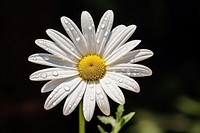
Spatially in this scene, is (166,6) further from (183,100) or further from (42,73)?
(42,73)

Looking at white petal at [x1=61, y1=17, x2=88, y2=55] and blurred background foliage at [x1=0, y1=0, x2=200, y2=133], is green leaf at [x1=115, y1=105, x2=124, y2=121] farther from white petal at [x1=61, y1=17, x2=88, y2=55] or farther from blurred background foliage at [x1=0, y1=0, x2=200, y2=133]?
blurred background foliage at [x1=0, y1=0, x2=200, y2=133]

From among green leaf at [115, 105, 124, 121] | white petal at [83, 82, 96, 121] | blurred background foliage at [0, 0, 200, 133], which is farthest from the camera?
blurred background foliage at [0, 0, 200, 133]

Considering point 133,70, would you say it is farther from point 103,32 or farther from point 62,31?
point 62,31

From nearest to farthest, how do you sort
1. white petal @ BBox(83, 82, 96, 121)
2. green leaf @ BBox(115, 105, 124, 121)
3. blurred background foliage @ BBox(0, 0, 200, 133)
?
1. white petal @ BBox(83, 82, 96, 121)
2. green leaf @ BBox(115, 105, 124, 121)
3. blurred background foliage @ BBox(0, 0, 200, 133)

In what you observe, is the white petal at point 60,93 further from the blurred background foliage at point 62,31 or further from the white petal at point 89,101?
the blurred background foliage at point 62,31

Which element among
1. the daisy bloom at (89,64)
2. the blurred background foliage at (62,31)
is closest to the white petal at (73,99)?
the daisy bloom at (89,64)

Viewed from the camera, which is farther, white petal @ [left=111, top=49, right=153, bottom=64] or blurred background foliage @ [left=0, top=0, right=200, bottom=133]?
blurred background foliage @ [left=0, top=0, right=200, bottom=133]

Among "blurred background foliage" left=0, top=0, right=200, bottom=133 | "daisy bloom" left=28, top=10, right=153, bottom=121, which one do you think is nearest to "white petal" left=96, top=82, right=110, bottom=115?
"daisy bloom" left=28, top=10, right=153, bottom=121
